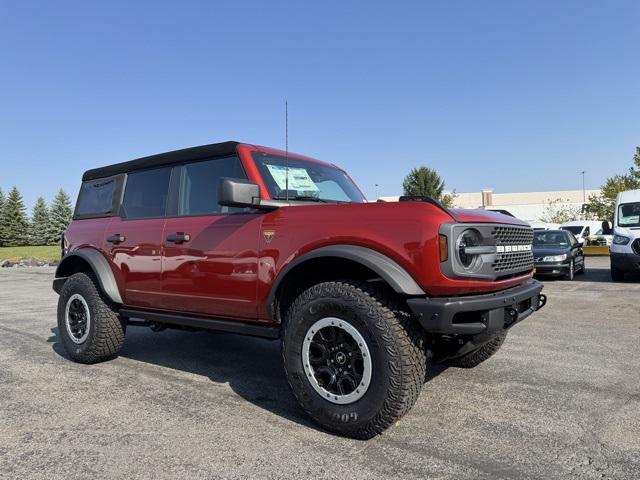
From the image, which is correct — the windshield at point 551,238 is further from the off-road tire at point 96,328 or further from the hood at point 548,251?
the off-road tire at point 96,328

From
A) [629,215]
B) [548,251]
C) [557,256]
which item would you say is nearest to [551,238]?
[548,251]

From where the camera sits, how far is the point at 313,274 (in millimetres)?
3473

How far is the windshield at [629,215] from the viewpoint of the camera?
1111 centimetres

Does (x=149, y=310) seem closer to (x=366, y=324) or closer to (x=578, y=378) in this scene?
(x=366, y=324)

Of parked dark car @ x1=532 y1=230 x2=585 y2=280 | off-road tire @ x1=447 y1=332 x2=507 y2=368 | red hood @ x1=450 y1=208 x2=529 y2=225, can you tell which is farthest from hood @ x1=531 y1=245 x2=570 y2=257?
red hood @ x1=450 y1=208 x2=529 y2=225

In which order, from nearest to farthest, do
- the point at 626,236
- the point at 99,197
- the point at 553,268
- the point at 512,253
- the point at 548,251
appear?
the point at 512,253
the point at 99,197
the point at 626,236
the point at 553,268
the point at 548,251

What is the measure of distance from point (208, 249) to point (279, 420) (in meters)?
1.40

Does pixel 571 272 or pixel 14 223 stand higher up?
Result: pixel 14 223

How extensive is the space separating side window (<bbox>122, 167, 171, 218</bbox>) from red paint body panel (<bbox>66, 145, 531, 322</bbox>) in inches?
5.2

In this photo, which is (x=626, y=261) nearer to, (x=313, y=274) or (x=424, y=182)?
(x=313, y=274)

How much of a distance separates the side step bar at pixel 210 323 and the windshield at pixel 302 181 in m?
1.00

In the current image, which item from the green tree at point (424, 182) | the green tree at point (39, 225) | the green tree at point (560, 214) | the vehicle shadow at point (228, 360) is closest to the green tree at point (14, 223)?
the green tree at point (39, 225)

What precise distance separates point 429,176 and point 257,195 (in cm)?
6567

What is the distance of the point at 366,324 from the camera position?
2920mm
